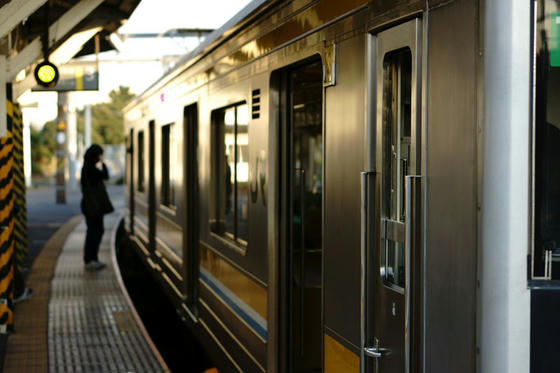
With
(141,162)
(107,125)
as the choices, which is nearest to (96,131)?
(107,125)

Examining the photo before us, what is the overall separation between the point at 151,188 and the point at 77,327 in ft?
9.66

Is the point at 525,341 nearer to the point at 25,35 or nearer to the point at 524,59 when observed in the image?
the point at 524,59

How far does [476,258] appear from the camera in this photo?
2.16 meters

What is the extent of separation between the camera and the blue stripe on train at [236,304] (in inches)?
172

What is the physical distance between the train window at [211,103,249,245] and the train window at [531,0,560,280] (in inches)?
105

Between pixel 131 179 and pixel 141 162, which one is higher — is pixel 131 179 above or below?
below

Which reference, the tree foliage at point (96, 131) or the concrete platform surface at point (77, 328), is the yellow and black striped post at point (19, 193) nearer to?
the concrete platform surface at point (77, 328)

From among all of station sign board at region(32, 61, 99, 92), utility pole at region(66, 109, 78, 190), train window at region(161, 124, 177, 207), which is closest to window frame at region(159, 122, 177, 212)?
train window at region(161, 124, 177, 207)

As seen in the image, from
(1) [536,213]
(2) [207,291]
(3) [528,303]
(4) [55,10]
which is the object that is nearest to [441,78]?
(1) [536,213]

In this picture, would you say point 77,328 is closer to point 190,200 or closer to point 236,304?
point 190,200

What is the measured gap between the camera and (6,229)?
7.34 meters

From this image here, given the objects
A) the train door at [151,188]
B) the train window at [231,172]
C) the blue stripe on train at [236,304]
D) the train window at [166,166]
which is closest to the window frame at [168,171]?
the train window at [166,166]

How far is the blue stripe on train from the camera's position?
4.38 m

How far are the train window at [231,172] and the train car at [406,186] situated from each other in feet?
0.21
